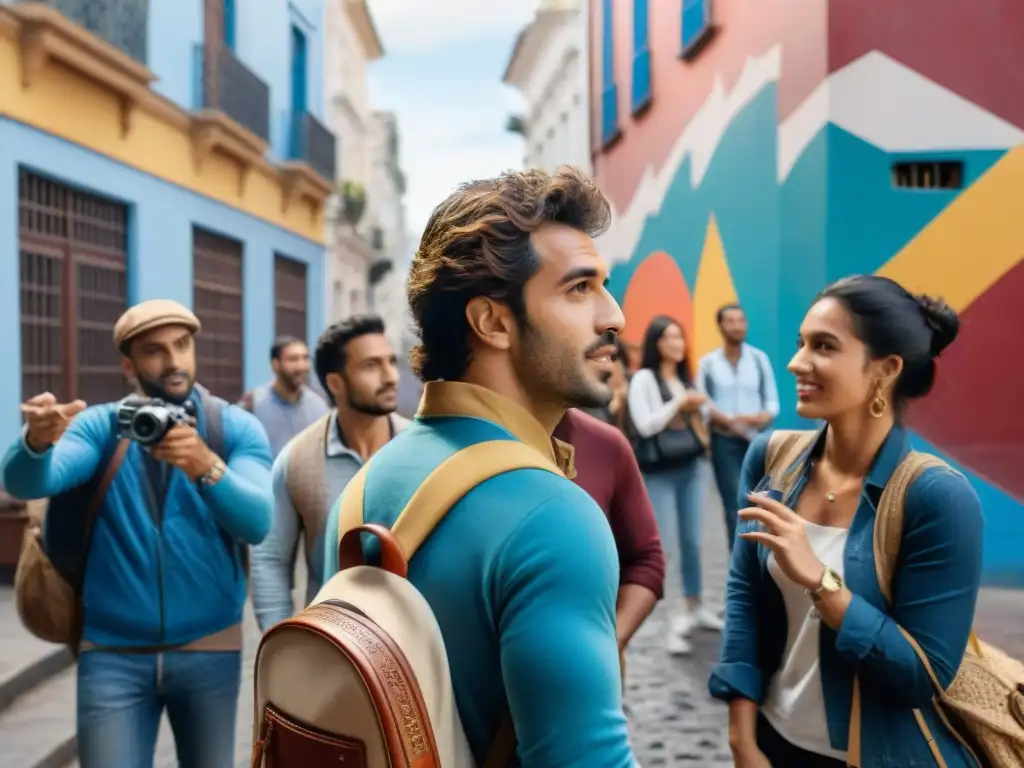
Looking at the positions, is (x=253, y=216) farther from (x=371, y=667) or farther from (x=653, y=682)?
(x=371, y=667)

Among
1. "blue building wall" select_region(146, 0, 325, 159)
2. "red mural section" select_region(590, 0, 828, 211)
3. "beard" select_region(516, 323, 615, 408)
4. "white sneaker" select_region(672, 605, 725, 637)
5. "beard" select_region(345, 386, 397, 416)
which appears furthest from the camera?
"blue building wall" select_region(146, 0, 325, 159)

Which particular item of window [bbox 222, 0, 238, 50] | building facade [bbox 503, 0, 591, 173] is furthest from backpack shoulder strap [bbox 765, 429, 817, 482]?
building facade [bbox 503, 0, 591, 173]

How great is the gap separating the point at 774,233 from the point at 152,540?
6714mm

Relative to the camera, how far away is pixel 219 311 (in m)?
14.5

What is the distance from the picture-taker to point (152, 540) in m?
3.01

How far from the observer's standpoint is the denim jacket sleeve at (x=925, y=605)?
2.06 m

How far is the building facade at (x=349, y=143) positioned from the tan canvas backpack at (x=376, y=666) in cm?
2299

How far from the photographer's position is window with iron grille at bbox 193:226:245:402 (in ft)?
44.8

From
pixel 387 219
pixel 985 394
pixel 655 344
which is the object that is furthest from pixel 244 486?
pixel 387 219

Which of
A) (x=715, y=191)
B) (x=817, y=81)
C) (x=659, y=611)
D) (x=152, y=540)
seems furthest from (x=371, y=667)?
(x=715, y=191)

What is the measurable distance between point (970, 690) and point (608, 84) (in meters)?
15.1

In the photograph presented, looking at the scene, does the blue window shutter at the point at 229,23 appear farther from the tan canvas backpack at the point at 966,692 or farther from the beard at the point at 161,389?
the tan canvas backpack at the point at 966,692

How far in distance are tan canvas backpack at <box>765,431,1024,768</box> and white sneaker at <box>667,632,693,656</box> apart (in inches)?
151

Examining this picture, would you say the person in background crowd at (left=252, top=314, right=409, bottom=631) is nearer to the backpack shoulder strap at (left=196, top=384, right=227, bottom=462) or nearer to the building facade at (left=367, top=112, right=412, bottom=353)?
the backpack shoulder strap at (left=196, top=384, right=227, bottom=462)
